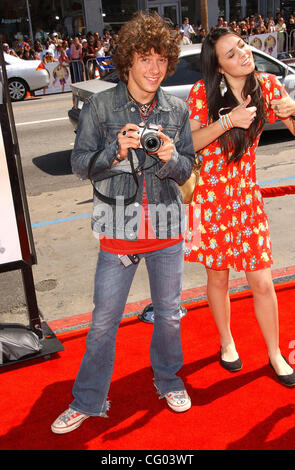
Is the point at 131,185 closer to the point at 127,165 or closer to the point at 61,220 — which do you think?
the point at 127,165

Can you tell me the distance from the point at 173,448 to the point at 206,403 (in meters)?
0.44

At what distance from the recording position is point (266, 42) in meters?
21.8

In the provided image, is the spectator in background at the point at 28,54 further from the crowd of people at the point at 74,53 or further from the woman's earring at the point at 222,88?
the woman's earring at the point at 222,88

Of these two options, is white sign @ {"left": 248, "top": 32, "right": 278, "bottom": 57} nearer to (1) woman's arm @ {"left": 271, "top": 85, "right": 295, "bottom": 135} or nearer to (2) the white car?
(2) the white car

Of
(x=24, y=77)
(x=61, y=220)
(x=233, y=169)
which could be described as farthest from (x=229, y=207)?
(x=24, y=77)

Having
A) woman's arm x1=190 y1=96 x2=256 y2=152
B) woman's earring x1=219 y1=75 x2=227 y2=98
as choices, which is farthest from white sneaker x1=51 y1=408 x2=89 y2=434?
woman's earring x1=219 y1=75 x2=227 y2=98

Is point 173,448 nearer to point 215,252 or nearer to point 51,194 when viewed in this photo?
point 215,252

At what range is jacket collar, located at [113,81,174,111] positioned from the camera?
275cm

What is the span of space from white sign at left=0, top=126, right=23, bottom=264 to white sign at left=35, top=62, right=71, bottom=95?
17124 millimetres

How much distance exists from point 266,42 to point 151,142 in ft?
68.9

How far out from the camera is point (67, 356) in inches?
153

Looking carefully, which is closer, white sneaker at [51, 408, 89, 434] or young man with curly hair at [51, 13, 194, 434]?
young man with curly hair at [51, 13, 194, 434]

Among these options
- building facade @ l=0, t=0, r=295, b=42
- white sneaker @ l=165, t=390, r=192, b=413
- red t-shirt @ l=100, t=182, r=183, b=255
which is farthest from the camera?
building facade @ l=0, t=0, r=295, b=42
